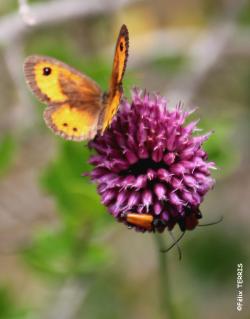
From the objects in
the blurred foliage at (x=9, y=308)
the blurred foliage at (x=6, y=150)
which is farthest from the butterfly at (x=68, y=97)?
the blurred foliage at (x=9, y=308)

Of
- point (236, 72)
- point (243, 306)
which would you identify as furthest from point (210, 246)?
point (236, 72)

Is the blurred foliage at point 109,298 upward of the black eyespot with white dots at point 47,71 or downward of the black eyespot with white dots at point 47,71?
downward

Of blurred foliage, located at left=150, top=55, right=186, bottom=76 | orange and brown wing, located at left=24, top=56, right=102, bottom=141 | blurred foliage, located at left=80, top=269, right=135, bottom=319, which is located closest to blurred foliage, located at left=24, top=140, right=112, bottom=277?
orange and brown wing, located at left=24, top=56, right=102, bottom=141

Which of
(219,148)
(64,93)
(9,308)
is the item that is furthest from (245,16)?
(9,308)

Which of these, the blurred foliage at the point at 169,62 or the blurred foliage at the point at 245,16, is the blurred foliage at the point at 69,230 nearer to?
the blurred foliage at the point at 169,62

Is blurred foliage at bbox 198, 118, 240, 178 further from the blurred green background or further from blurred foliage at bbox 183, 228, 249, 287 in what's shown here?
blurred foliage at bbox 183, 228, 249, 287

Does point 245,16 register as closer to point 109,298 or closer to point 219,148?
point 219,148

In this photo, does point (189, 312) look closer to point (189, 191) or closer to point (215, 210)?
point (215, 210)
